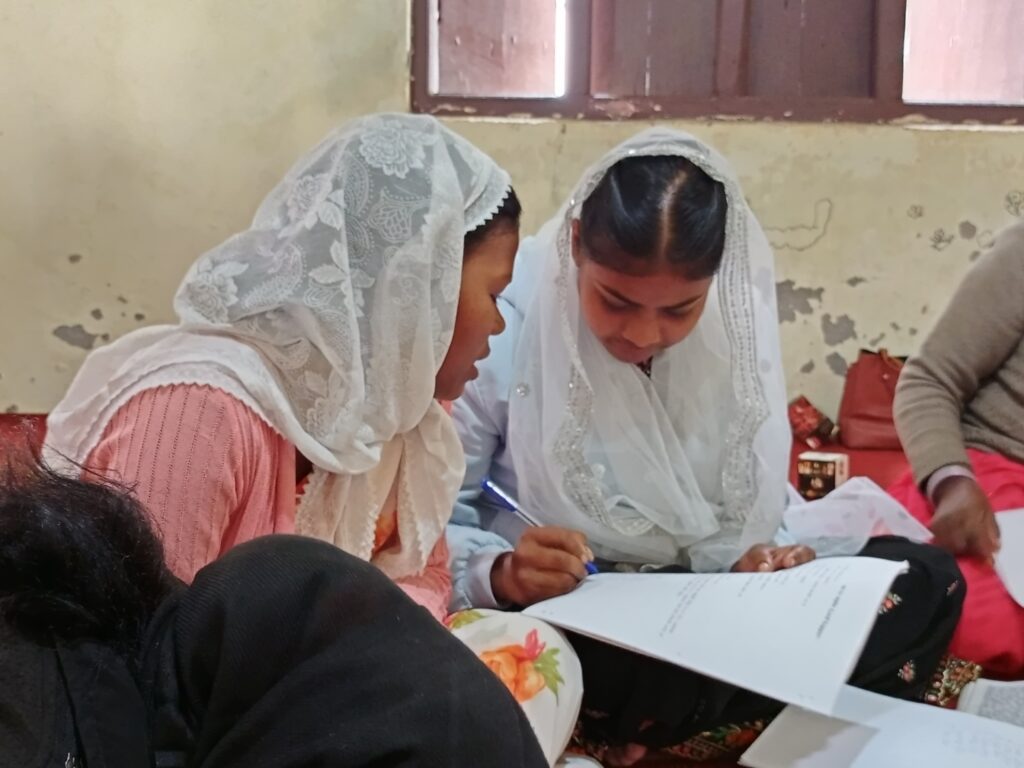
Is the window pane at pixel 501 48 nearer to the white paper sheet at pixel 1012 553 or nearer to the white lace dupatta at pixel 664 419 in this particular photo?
the white lace dupatta at pixel 664 419

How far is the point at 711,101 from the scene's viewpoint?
1900mm

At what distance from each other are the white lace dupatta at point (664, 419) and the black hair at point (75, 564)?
76 cm

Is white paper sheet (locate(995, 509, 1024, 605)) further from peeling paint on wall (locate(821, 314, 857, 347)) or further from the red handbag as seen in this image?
peeling paint on wall (locate(821, 314, 857, 347))

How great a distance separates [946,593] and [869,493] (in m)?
0.23

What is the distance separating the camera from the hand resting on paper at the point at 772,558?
1121mm

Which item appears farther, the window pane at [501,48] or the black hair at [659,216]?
the window pane at [501,48]

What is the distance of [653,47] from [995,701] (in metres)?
1.38

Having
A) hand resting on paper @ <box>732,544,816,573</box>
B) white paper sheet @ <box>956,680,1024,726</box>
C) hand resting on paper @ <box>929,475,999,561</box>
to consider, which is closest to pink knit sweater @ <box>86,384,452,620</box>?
hand resting on paper @ <box>732,544,816,573</box>

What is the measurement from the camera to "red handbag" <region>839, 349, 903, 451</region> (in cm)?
187

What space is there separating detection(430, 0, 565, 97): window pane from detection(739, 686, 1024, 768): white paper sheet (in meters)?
1.38

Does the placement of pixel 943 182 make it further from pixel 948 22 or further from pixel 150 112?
pixel 150 112

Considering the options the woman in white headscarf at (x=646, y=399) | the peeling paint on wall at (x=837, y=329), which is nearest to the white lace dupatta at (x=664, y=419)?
the woman in white headscarf at (x=646, y=399)

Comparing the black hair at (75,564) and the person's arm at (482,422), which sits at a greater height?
the black hair at (75,564)

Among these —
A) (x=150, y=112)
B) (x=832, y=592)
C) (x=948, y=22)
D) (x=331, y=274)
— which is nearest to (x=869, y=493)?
(x=832, y=592)
